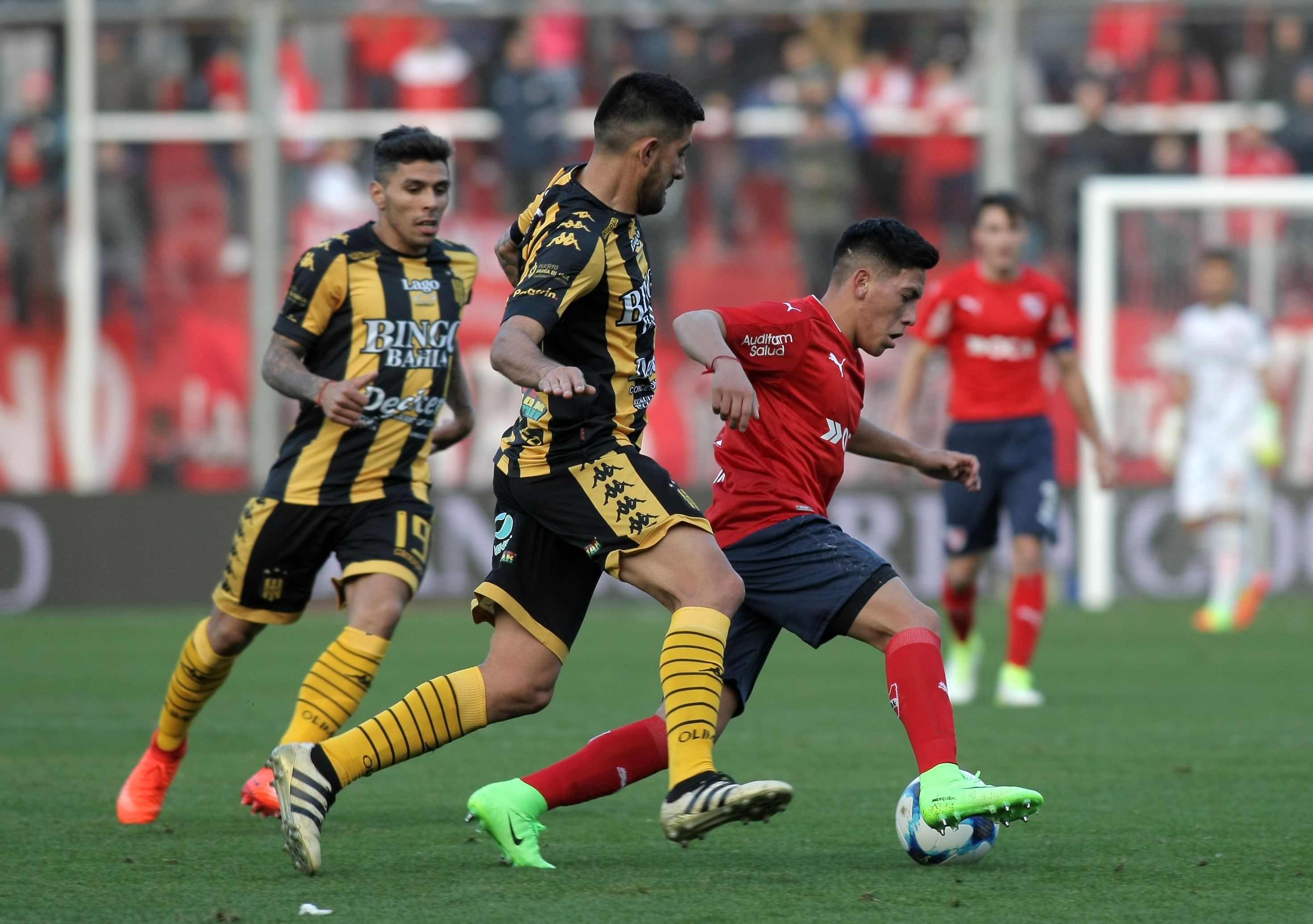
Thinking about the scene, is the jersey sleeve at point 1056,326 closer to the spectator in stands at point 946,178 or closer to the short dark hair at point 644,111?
the short dark hair at point 644,111

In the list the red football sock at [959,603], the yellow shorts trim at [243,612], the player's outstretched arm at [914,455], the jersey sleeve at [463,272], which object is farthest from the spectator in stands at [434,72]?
the player's outstretched arm at [914,455]

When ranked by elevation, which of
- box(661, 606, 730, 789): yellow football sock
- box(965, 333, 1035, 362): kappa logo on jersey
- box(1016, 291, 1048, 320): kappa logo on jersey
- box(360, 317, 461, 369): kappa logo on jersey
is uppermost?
box(1016, 291, 1048, 320): kappa logo on jersey

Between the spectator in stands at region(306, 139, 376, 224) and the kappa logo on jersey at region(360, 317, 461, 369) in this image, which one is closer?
the kappa logo on jersey at region(360, 317, 461, 369)

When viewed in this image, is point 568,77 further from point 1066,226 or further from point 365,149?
point 1066,226

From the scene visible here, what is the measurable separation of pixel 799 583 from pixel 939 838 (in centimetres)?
76

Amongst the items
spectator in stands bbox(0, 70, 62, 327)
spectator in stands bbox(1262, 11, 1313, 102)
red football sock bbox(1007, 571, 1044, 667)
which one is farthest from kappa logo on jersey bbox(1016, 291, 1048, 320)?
spectator in stands bbox(0, 70, 62, 327)

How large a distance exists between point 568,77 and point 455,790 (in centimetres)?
1055

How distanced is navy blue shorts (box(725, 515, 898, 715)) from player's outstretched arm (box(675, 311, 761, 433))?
0.33 meters

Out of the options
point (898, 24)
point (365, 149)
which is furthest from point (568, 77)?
point (898, 24)

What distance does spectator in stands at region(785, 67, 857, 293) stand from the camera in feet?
50.4

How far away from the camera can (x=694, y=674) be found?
15.0 feet

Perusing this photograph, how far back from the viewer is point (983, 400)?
29.8ft

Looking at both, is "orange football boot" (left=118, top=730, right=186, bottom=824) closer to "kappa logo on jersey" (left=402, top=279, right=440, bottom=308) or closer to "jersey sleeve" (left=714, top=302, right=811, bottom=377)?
"kappa logo on jersey" (left=402, top=279, right=440, bottom=308)

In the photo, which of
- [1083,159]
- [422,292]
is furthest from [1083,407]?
[1083,159]
